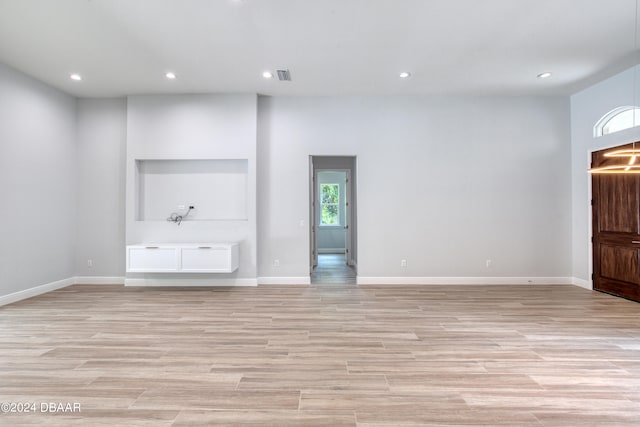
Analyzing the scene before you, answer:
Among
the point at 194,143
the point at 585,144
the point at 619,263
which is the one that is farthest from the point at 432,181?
the point at 194,143

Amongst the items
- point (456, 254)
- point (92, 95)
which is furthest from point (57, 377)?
point (456, 254)

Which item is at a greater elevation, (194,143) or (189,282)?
(194,143)

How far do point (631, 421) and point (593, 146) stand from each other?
4610 millimetres

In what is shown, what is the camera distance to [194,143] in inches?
211

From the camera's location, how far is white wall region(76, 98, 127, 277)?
5.53 metres

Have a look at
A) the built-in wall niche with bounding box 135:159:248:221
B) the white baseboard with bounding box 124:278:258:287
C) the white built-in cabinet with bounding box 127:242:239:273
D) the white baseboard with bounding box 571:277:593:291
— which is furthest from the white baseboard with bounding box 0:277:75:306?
the white baseboard with bounding box 571:277:593:291

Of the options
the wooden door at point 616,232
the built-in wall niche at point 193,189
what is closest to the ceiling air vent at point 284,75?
the built-in wall niche at point 193,189

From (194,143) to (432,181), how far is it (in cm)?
405

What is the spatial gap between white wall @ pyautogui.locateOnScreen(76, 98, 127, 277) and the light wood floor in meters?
1.23

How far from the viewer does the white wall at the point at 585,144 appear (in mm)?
4676

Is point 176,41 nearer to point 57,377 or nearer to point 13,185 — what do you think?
point 13,185

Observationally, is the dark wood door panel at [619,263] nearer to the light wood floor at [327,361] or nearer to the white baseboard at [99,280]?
the light wood floor at [327,361]

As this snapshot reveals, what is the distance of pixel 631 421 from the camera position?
6.06 ft

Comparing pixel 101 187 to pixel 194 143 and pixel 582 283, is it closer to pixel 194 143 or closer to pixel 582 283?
pixel 194 143
